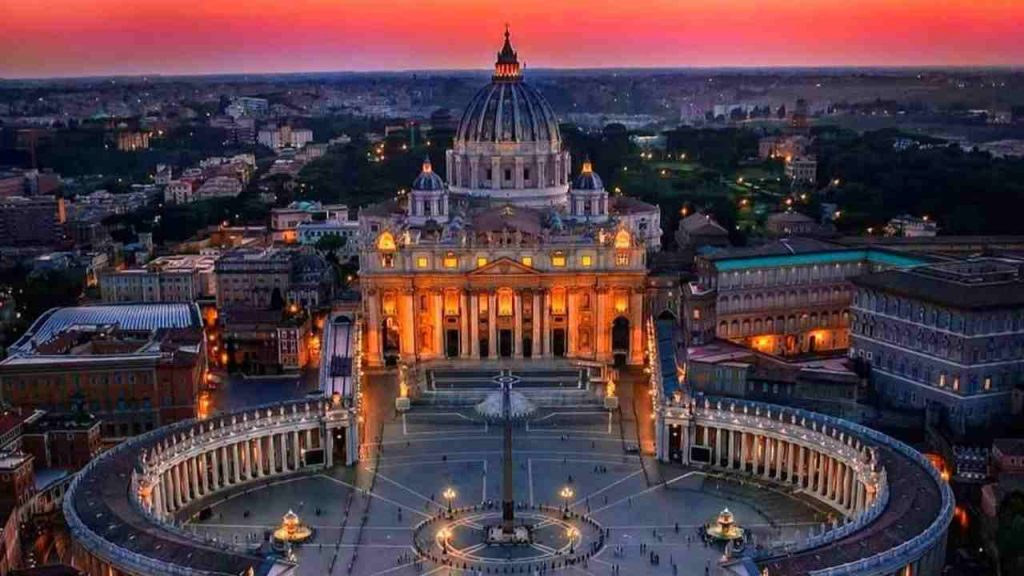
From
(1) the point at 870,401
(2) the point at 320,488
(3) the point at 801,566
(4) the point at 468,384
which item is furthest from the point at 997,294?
(2) the point at 320,488

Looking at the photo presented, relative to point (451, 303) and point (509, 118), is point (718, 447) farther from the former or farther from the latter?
point (509, 118)

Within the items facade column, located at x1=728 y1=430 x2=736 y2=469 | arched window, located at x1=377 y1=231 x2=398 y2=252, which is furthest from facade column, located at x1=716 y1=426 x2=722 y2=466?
arched window, located at x1=377 y1=231 x2=398 y2=252

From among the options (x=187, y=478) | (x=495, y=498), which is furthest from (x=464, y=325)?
(x=187, y=478)

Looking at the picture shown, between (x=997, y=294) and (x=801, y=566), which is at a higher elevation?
(x=997, y=294)

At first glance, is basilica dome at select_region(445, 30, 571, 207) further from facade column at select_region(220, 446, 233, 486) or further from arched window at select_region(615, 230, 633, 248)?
facade column at select_region(220, 446, 233, 486)

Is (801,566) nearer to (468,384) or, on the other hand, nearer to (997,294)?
(997,294)

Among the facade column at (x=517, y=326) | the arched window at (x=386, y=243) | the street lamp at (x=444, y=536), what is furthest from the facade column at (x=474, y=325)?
the street lamp at (x=444, y=536)
